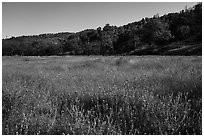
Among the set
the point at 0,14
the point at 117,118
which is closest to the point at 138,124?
the point at 117,118

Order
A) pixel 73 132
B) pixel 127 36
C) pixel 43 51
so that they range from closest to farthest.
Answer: pixel 73 132
pixel 127 36
pixel 43 51

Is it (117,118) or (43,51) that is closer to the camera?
(117,118)

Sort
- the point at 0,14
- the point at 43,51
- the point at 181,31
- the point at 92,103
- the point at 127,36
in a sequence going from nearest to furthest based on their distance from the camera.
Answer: the point at 0,14 < the point at 92,103 < the point at 181,31 < the point at 127,36 < the point at 43,51

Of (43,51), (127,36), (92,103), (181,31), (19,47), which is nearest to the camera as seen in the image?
(92,103)

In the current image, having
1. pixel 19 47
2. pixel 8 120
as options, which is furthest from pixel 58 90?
pixel 19 47

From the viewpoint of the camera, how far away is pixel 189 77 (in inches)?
225

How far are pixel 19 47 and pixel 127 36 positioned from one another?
5186 centimetres

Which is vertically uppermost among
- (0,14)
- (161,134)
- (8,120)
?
(0,14)

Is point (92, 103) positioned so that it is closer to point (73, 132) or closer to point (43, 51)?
point (73, 132)

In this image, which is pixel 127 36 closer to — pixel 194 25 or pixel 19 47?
pixel 194 25

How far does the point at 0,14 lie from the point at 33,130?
1706mm

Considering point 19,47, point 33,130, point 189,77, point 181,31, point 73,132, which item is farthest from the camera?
point 19,47

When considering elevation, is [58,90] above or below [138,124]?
above

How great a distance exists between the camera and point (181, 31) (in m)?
60.8
